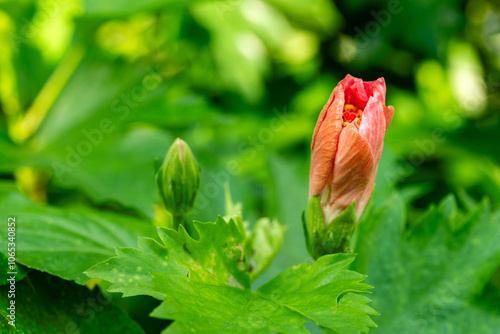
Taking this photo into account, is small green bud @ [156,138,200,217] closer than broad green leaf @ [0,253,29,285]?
No

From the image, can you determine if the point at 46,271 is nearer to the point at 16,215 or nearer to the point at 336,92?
the point at 16,215

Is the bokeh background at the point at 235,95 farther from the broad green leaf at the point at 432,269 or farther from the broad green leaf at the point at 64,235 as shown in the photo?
the broad green leaf at the point at 432,269

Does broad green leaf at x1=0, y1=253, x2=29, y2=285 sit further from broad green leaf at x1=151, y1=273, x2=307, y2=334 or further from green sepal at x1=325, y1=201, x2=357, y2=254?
green sepal at x1=325, y1=201, x2=357, y2=254

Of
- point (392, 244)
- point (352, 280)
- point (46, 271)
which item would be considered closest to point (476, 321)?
point (392, 244)

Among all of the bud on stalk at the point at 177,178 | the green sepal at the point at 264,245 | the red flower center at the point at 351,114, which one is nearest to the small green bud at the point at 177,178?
the bud on stalk at the point at 177,178

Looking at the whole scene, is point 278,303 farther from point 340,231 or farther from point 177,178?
point 177,178

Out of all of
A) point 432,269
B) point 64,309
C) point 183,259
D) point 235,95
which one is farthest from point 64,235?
point 235,95

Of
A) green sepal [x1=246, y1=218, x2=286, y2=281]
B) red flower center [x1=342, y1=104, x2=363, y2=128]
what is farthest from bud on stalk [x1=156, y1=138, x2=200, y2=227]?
red flower center [x1=342, y1=104, x2=363, y2=128]
